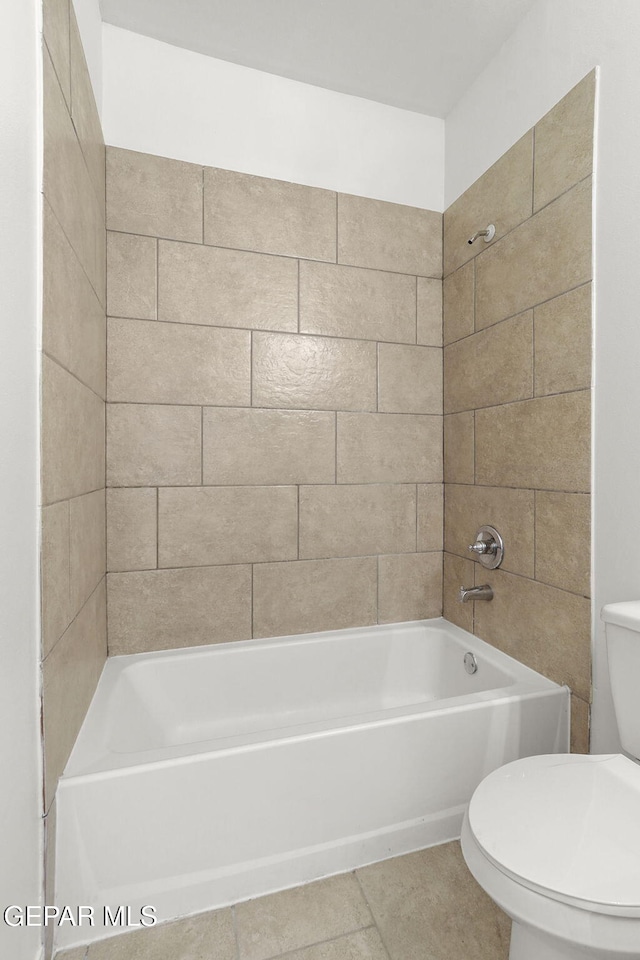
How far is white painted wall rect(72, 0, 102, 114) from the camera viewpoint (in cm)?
143

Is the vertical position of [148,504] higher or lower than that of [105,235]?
lower

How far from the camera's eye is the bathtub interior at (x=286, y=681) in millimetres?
1690

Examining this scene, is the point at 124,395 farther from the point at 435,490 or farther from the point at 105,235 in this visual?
the point at 435,490

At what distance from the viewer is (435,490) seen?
7.36 feet

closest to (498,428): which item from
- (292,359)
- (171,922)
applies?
(292,359)

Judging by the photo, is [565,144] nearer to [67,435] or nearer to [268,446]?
[268,446]

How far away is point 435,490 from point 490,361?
642 millimetres

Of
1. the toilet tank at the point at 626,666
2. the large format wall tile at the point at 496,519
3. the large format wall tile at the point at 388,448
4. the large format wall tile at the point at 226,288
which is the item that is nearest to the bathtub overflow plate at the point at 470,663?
the large format wall tile at the point at 496,519

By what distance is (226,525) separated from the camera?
1941 millimetres

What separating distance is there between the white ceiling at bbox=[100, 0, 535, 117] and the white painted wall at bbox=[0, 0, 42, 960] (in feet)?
3.25

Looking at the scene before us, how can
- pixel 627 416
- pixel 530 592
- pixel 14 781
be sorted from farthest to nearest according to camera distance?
1. pixel 530 592
2. pixel 627 416
3. pixel 14 781

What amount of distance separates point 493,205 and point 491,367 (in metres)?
0.64

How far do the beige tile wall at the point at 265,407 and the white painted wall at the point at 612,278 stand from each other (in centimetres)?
79

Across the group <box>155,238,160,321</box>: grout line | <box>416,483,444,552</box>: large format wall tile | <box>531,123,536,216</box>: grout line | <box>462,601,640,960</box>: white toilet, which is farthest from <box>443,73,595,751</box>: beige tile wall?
<box>155,238,160,321</box>: grout line
